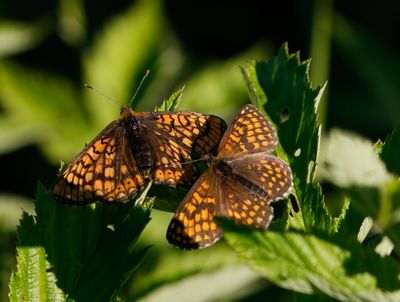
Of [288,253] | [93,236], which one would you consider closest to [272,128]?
[93,236]

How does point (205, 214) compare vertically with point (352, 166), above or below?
below

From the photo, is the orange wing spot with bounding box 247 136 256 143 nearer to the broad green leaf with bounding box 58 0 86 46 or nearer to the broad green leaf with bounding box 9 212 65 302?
the broad green leaf with bounding box 9 212 65 302

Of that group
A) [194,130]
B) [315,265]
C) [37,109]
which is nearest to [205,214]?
[194,130]

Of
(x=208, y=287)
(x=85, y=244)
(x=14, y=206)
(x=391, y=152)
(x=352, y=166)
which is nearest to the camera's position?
(x=352, y=166)

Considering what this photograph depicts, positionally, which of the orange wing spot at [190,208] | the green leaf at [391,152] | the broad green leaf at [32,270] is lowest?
the broad green leaf at [32,270]

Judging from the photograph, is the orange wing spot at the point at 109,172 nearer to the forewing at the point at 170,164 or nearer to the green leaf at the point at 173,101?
the forewing at the point at 170,164

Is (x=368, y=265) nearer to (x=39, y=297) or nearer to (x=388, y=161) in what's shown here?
(x=388, y=161)

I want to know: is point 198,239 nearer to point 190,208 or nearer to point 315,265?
point 190,208

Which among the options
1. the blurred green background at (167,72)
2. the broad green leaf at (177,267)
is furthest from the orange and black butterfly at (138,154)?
the blurred green background at (167,72)
